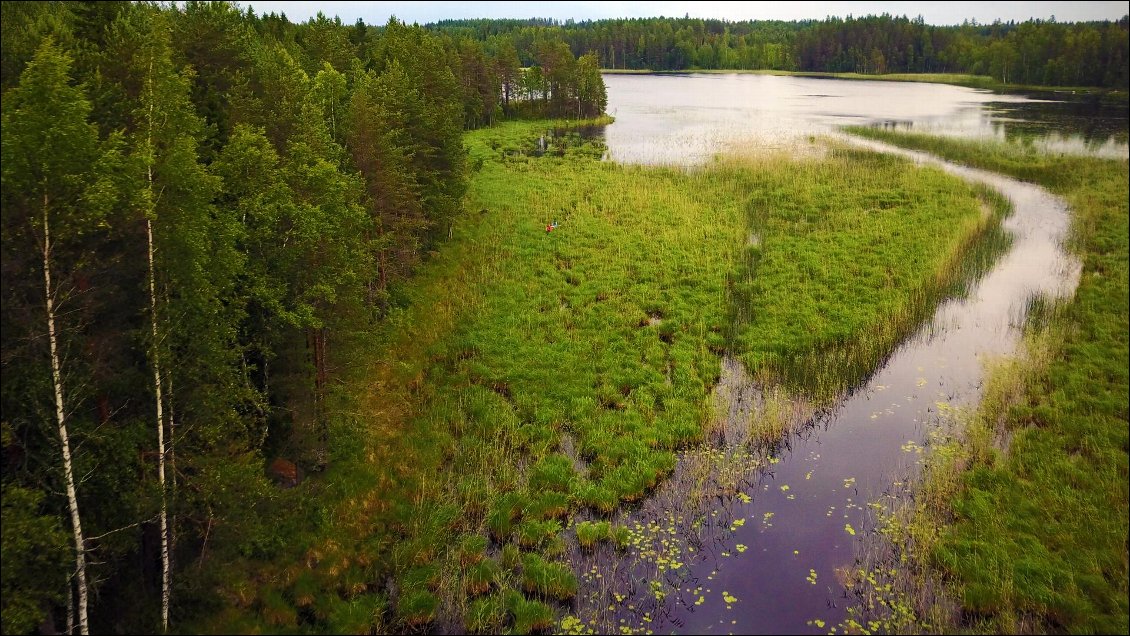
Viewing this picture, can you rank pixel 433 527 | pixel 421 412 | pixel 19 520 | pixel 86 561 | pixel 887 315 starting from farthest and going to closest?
pixel 887 315
pixel 421 412
pixel 433 527
pixel 86 561
pixel 19 520

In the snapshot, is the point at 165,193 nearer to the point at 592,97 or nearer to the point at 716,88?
the point at 592,97

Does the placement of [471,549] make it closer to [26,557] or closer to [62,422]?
[26,557]

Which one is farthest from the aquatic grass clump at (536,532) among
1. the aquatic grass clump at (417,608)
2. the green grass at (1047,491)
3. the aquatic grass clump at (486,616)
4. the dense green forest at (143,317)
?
the green grass at (1047,491)

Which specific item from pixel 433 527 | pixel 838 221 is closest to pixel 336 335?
pixel 433 527

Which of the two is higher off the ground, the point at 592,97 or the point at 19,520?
the point at 592,97

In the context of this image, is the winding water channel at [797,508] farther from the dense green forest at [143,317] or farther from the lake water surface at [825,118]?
the lake water surface at [825,118]
